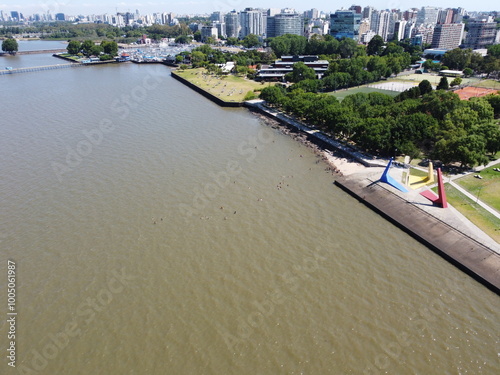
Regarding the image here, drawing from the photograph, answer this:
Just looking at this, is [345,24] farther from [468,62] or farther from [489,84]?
[489,84]

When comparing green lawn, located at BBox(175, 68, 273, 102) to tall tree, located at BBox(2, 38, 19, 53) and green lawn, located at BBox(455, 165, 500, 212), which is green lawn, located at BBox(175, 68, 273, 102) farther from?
tall tree, located at BBox(2, 38, 19, 53)

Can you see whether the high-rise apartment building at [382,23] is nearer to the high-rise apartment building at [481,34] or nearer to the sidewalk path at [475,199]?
the high-rise apartment building at [481,34]

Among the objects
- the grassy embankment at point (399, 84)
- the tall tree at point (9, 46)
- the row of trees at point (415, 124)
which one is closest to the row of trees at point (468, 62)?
the grassy embankment at point (399, 84)

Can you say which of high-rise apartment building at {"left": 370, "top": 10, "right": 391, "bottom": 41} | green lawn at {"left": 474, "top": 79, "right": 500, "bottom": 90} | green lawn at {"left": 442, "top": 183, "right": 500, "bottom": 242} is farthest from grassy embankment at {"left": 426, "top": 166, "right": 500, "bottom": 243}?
high-rise apartment building at {"left": 370, "top": 10, "right": 391, "bottom": 41}

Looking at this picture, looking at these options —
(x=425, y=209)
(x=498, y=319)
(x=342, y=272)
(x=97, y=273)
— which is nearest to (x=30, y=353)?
(x=97, y=273)

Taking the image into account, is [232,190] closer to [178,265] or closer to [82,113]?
[178,265]
